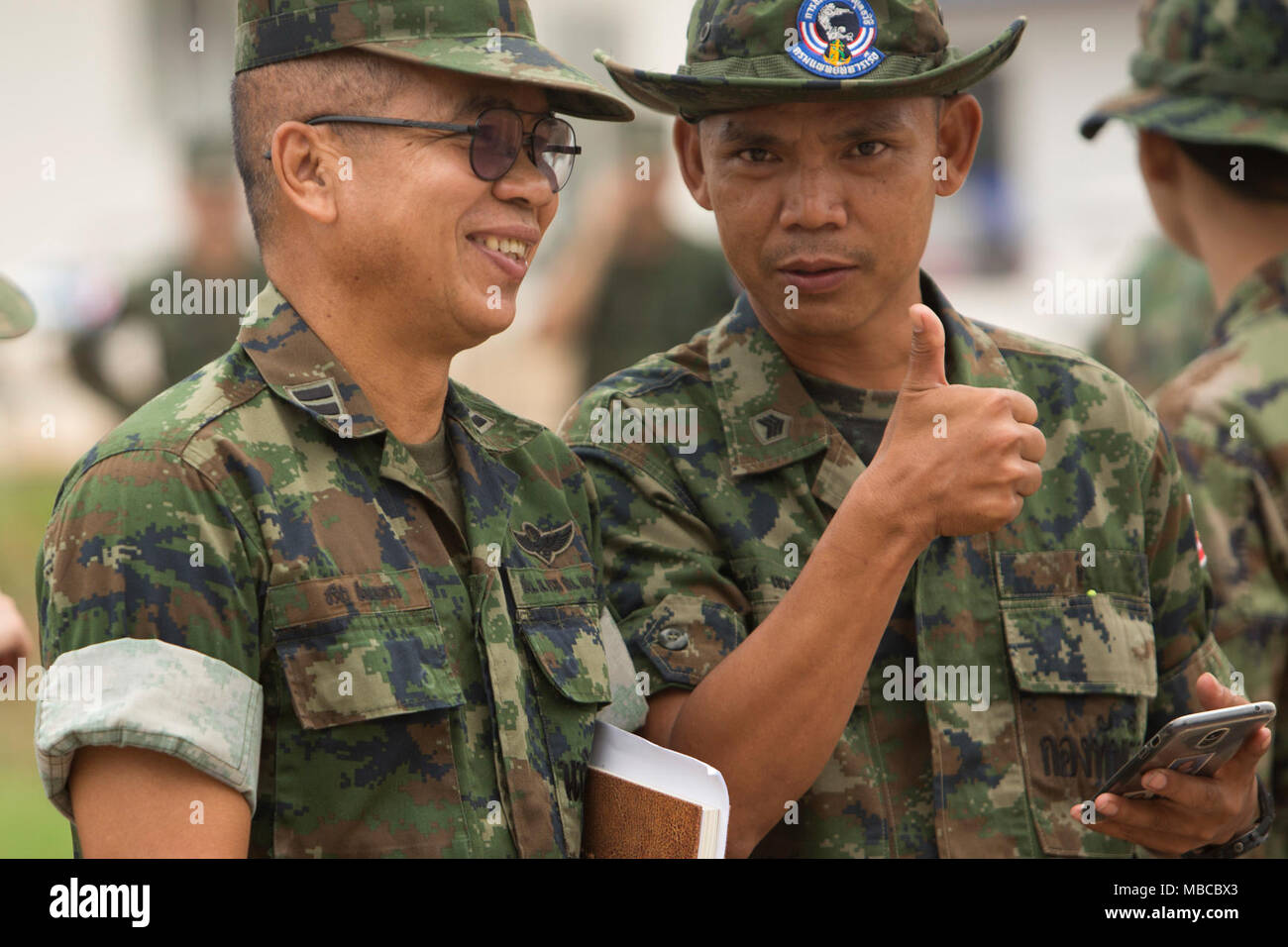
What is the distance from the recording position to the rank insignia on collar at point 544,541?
8.85ft

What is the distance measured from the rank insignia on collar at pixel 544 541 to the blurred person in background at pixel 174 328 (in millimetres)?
5934

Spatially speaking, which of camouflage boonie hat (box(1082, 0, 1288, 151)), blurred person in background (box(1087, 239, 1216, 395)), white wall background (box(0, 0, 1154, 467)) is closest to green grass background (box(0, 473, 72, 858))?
white wall background (box(0, 0, 1154, 467))

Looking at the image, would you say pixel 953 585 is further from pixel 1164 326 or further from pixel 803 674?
pixel 1164 326

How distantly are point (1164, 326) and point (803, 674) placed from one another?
→ 5.85 m

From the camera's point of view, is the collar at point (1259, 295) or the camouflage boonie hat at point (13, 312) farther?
the collar at point (1259, 295)

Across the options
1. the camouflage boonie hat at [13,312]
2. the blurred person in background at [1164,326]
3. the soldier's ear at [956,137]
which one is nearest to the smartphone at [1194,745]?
the soldier's ear at [956,137]

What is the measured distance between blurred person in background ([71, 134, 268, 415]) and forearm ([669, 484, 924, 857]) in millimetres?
6148

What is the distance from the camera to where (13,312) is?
3191 millimetres

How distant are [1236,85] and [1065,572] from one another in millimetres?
1604

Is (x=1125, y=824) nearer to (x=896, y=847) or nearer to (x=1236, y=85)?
(x=896, y=847)

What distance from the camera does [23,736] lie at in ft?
27.5

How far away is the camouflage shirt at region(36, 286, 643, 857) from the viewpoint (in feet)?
7.09

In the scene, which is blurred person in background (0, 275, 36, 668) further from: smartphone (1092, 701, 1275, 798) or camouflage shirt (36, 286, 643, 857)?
smartphone (1092, 701, 1275, 798)

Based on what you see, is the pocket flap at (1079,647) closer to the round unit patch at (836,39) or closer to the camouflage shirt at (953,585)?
the camouflage shirt at (953,585)
